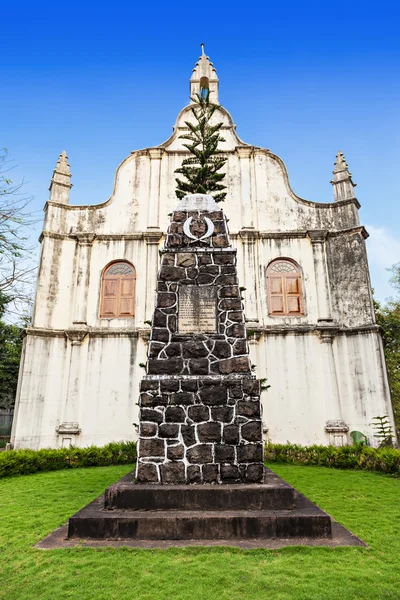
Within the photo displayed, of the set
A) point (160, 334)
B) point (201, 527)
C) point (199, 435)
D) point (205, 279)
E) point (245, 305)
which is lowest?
point (201, 527)

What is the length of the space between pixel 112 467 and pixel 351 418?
7569 mm

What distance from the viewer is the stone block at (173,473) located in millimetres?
5305

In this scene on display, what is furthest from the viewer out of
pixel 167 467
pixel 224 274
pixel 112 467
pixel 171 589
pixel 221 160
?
pixel 112 467

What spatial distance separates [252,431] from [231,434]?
0.29 m

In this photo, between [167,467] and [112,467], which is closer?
[167,467]

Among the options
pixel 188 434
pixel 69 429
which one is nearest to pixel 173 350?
pixel 188 434

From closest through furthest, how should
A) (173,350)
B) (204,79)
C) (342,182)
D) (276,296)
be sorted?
(173,350)
(276,296)
(342,182)
(204,79)

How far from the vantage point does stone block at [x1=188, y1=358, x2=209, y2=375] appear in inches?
231

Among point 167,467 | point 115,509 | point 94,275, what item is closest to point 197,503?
point 167,467

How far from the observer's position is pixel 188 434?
549cm

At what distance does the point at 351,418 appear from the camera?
13180mm

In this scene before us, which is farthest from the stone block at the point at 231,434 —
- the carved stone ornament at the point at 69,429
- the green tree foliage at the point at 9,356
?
the green tree foliage at the point at 9,356

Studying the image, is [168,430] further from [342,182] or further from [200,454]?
[342,182]

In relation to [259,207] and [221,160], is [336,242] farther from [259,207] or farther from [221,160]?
[221,160]
